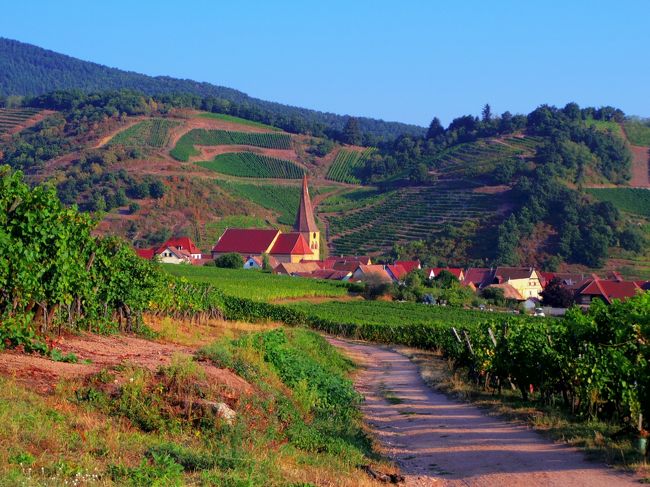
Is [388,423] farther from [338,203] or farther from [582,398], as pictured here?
[338,203]

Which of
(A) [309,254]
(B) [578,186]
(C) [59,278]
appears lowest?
(A) [309,254]

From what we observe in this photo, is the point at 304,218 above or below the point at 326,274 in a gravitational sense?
above

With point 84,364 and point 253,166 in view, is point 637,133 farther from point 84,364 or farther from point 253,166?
point 84,364

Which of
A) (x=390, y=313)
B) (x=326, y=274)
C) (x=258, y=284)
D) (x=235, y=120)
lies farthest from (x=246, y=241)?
(x=235, y=120)

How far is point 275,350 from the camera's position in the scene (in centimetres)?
1756

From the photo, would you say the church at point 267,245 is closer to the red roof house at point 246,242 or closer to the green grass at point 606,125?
the red roof house at point 246,242

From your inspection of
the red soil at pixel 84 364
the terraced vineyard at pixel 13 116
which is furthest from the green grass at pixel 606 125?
the red soil at pixel 84 364

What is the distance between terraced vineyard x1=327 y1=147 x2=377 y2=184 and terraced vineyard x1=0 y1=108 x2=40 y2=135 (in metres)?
55.4

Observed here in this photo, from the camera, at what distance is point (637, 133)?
5728 inches

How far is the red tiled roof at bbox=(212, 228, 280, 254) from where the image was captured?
96562 millimetres

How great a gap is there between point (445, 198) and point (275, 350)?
106 m

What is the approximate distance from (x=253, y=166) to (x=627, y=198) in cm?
6032

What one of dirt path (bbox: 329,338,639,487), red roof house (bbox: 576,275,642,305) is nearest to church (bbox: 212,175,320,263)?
red roof house (bbox: 576,275,642,305)

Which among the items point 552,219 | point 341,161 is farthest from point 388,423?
point 341,161
